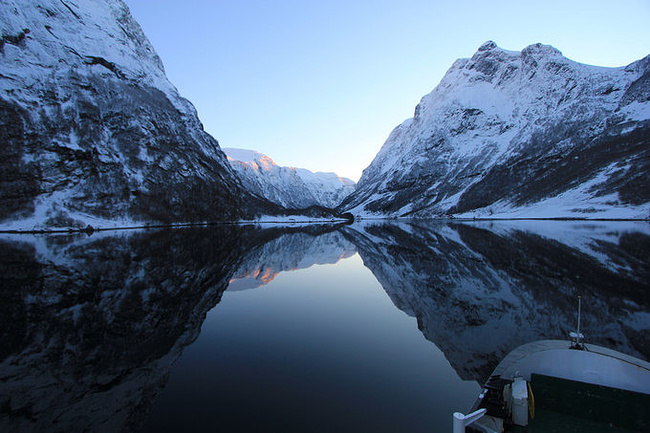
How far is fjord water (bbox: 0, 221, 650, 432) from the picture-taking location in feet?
28.8

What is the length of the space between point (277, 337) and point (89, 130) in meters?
121

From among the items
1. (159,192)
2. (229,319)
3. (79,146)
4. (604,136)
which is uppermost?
(604,136)

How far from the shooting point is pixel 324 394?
379 inches

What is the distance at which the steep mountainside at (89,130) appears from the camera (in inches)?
3406

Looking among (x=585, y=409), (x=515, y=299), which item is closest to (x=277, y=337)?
(x=585, y=409)

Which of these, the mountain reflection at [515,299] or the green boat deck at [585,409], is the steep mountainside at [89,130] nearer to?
the mountain reflection at [515,299]

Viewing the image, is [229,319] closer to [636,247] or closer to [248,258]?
[248,258]

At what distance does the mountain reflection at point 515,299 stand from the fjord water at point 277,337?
0.39ft

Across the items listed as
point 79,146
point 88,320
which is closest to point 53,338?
point 88,320

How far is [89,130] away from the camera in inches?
4166

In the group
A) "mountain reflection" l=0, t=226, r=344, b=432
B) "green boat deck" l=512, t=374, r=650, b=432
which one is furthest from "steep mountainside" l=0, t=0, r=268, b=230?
"green boat deck" l=512, t=374, r=650, b=432

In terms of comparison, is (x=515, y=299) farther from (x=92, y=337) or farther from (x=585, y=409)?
(x=92, y=337)

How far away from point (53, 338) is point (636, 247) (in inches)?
2106

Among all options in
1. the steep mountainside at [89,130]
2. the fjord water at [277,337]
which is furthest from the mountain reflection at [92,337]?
the steep mountainside at [89,130]
